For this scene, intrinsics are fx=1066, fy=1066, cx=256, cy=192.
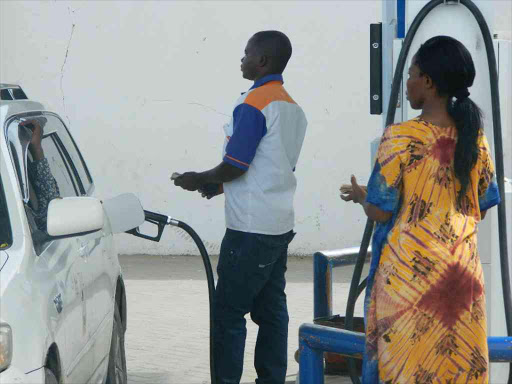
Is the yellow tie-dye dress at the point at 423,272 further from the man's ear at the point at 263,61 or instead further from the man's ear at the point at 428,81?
the man's ear at the point at 263,61

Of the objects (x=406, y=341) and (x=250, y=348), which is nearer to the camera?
(x=406, y=341)

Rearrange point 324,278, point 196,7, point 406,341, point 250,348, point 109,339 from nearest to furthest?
1. point 406,341
2. point 109,339
3. point 324,278
4. point 250,348
5. point 196,7

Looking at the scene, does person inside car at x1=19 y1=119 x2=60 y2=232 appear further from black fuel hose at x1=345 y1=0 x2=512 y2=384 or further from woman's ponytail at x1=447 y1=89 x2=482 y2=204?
woman's ponytail at x1=447 y1=89 x2=482 y2=204

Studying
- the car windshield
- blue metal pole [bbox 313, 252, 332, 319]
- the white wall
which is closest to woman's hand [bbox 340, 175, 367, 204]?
the car windshield

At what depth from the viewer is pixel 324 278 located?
6.12 meters

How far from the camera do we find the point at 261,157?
5.64 m

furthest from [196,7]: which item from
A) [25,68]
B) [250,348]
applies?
[250,348]

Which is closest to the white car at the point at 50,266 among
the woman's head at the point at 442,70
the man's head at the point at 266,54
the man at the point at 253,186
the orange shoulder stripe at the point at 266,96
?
the man at the point at 253,186

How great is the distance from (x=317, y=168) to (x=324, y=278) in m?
5.90

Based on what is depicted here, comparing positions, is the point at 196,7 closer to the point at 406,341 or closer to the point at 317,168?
the point at 317,168

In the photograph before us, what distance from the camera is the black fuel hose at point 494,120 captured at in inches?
160

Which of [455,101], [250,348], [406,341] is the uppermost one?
[455,101]

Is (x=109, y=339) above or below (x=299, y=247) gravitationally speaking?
above

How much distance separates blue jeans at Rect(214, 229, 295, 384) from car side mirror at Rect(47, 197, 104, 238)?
1328 millimetres
